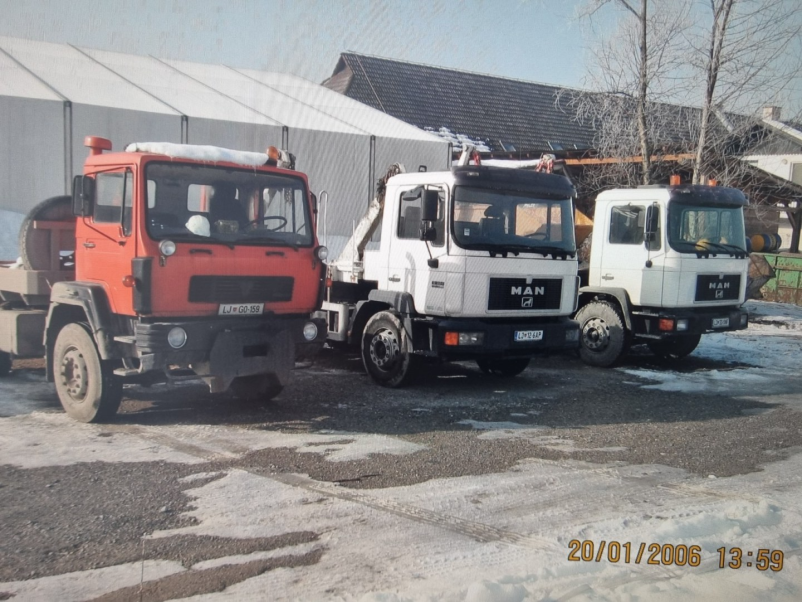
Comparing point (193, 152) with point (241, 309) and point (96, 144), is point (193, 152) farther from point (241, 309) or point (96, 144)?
point (241, 309)

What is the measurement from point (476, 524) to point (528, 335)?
14.2ft

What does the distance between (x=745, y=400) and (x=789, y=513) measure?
13.8 ft

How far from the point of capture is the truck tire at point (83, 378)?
6.95 meters

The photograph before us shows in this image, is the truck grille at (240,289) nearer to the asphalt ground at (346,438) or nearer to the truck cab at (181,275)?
the truck cab at (181,275)

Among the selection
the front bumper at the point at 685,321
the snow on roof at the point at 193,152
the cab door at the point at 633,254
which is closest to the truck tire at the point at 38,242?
the snow on roof at the point at 193,152

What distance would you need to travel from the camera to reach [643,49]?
631 inches

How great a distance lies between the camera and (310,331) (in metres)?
7.53

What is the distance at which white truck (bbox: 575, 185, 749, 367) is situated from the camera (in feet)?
35.4

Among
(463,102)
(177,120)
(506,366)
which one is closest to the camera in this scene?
(506,366)

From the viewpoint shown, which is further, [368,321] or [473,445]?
[368,321]

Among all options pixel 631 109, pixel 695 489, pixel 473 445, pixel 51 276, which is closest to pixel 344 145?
pixel 631 109

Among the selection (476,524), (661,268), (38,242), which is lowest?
(476,524)

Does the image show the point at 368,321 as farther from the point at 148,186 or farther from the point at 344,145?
the point at 344,145
